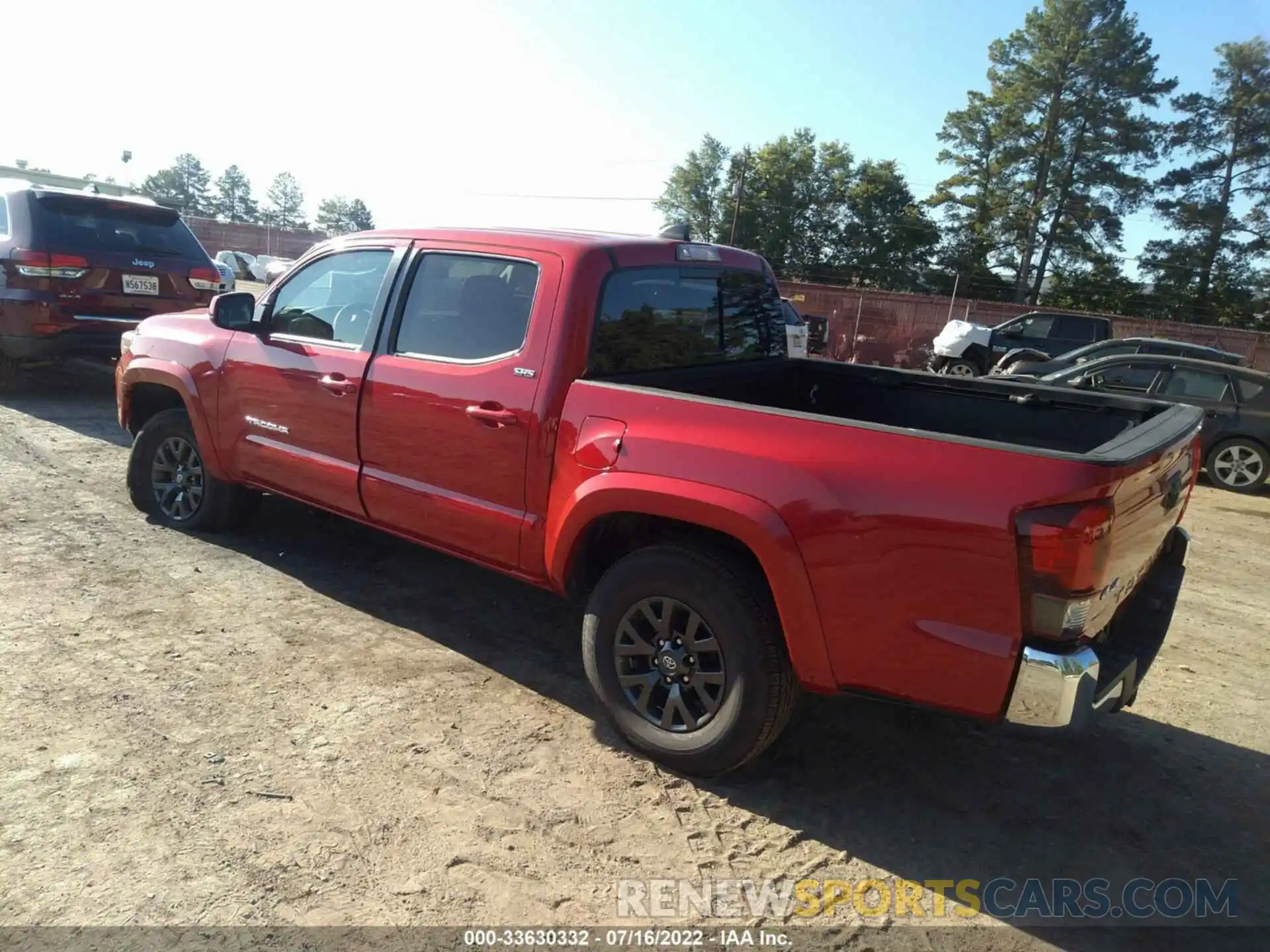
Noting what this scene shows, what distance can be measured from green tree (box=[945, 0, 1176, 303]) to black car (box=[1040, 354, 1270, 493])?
132ft

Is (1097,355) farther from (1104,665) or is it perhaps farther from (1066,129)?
(1066,129)

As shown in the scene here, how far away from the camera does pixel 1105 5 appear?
148 feet

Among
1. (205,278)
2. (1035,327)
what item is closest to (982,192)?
(1035,327)

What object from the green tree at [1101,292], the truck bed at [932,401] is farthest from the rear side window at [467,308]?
the green tree at [1101,292]

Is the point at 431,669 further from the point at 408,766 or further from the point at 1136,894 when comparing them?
the point at 1136,894

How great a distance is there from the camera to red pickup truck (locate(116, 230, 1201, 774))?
100 inches

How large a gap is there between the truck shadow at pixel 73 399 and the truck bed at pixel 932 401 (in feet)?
18.6

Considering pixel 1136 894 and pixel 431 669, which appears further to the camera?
pixel 431 669

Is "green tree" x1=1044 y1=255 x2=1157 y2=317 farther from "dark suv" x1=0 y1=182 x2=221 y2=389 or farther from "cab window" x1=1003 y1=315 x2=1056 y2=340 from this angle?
"dark suv" x1=0 y1=182 x2=221 y2=389

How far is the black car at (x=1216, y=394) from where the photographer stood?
9.95 metres

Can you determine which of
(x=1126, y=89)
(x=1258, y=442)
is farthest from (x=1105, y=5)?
(x=1258, y=442)

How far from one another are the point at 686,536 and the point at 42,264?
24.7 ft

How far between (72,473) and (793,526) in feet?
19.1

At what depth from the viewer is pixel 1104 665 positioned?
9.21 ft
